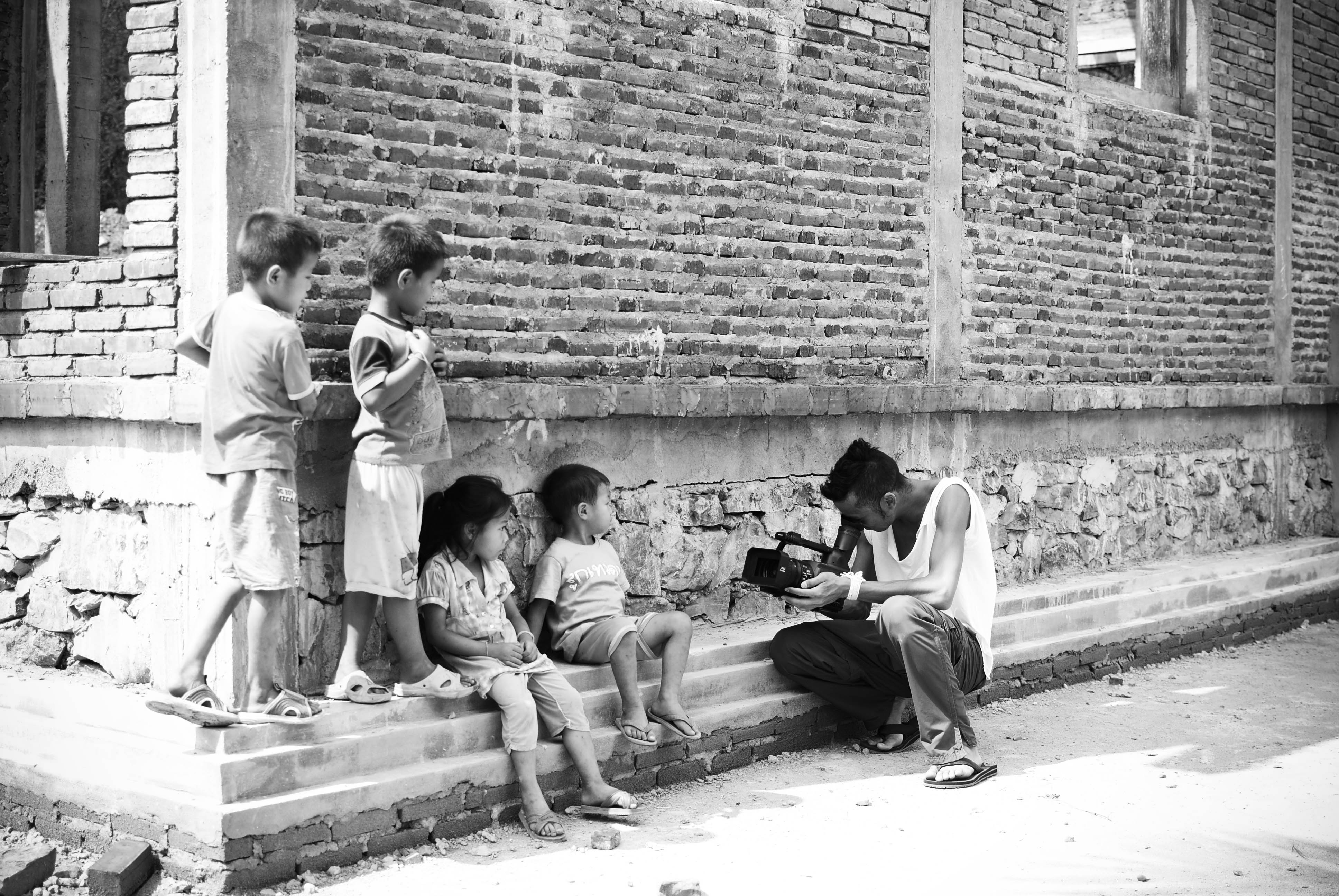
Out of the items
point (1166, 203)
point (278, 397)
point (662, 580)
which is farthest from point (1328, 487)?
point (278, 397)

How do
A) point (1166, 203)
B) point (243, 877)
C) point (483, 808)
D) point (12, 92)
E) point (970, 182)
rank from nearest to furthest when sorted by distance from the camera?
1. point (243, 877)
2. point (483, 808)
3. point (12, 92)
4. point (970, 182)
5. point (1166, 203)

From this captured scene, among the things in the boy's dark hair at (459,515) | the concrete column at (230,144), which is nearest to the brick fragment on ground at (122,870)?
the concrete column at (230,144)

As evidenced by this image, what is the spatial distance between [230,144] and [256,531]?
137 centimetres

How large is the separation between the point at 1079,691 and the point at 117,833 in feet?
16.3

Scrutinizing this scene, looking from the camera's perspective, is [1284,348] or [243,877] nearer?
[243,877]

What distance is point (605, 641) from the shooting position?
504cm

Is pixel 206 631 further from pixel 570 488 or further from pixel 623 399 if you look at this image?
pixel 623 399

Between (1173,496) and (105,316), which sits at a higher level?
(105,316)

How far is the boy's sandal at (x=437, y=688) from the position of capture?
4484mm

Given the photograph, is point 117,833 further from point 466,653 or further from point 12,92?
point 12,92

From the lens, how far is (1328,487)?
35.0 feet

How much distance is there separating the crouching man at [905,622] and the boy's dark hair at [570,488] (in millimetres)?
920

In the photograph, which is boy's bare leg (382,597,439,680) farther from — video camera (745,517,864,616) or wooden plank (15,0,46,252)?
wooden plank (15,0,46,252)

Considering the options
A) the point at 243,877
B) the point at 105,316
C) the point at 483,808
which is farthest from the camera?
the point at 105,316
